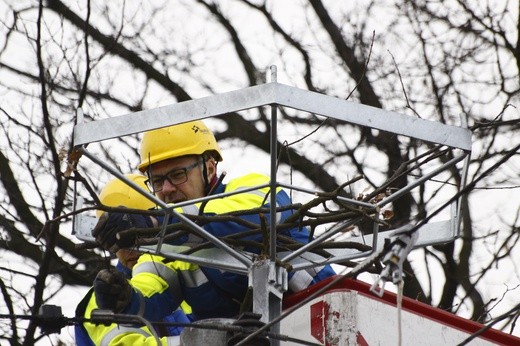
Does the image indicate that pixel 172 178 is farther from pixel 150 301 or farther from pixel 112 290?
pixel 112 290

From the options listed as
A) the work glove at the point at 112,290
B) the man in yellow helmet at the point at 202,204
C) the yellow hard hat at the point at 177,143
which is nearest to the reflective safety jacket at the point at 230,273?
the man in yellow helmet at the point at 202,204

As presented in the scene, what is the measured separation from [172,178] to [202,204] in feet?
4.03

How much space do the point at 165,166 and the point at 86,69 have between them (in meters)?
2.29

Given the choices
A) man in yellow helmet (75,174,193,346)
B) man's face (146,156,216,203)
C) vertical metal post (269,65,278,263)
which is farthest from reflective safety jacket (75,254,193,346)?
vertical metal post (269,65,278,263)

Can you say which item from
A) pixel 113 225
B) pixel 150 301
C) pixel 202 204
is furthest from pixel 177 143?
pixel 202 204

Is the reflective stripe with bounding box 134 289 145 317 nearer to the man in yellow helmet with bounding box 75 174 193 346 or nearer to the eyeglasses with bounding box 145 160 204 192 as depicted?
the man in yellow helmet with bounding box 75 174 193 346

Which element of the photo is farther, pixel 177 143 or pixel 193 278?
pixel 177 143

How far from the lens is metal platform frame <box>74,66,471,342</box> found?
580cm

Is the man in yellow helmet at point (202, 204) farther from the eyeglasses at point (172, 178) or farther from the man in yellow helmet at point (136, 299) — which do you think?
the man in yellow helmet at point (136, 299)

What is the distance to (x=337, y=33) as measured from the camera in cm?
1249

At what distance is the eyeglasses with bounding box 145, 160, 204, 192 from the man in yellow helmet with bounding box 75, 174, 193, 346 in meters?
0.39

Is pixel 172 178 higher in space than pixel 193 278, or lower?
higher

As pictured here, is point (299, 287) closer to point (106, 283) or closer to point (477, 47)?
point (106, 283)

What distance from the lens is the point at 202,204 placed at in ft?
21.0
